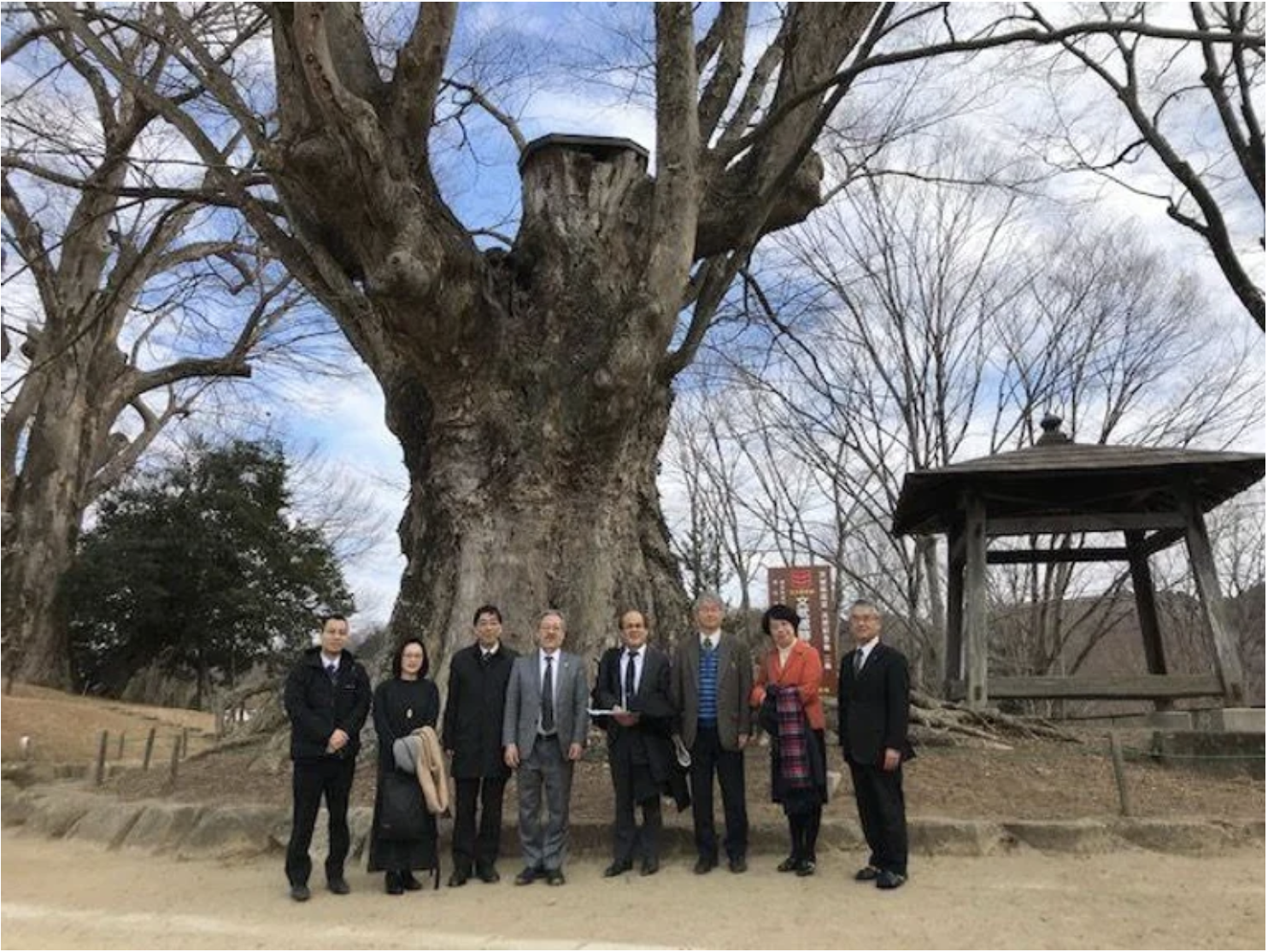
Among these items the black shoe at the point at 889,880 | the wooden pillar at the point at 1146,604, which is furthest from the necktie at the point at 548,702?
the wooden pillar at the point at 1146,604

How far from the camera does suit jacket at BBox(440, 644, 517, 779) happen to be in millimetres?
5277

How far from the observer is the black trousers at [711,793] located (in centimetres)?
525

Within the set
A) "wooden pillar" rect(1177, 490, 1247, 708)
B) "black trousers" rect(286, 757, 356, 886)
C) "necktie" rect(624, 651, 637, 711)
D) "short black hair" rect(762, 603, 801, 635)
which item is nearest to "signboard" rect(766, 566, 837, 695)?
"wooden pillar" rect(1177, 490, 1247, 708)

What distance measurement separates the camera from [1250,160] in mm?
9570

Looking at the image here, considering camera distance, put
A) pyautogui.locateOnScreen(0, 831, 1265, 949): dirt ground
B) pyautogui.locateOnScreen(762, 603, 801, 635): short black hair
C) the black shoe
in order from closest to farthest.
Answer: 1. pyautogui.locateOnScreen(0, 831, 1265, 949): dirt ground
2. the black shoe
3. pyautogui.locateOnScreen(762, 603, 801, 635): short black hair

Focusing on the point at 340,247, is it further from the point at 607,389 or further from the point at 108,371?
the point at 108,371

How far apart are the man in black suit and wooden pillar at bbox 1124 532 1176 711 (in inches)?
232

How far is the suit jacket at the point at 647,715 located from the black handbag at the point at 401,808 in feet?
3.47

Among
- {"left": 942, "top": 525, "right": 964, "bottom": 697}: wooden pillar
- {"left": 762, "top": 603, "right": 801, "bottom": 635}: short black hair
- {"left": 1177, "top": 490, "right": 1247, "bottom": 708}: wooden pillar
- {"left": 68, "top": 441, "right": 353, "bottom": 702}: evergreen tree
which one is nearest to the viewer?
{"left": 762, "top": 603, "right": 801, "bottom": 635}: short black hair

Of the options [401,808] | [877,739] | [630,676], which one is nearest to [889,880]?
[877,739]

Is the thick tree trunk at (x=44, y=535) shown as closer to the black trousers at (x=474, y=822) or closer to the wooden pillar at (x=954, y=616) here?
the wooden pillar at (x=954, y=616)

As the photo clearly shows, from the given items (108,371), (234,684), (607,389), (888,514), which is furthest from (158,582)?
(607,389)

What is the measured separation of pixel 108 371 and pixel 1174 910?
74.5ft

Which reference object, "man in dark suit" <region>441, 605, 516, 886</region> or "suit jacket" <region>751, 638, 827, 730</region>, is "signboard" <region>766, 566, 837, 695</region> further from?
"man in dark suit" <region>441, 605, 516, 886</region>
